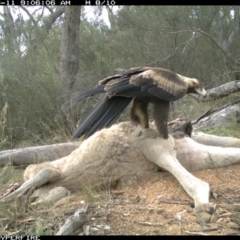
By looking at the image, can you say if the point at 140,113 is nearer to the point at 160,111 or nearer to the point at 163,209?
the point at 160,111

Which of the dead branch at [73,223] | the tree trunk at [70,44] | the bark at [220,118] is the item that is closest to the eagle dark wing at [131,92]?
the dead branch at [73,223]

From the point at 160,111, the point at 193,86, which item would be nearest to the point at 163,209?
the point at 160,111

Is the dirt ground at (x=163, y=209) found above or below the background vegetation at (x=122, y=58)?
below

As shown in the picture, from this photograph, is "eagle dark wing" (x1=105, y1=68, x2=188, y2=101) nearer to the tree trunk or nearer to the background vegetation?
the background vegetation

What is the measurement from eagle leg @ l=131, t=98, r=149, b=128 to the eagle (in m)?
0.01

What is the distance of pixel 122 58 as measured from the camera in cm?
1063

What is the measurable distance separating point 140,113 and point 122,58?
671 centimetres

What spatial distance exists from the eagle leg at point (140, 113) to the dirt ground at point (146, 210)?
20.7 inches

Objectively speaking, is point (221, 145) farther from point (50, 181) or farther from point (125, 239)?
point (125, 239)

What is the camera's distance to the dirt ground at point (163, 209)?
2.88 m

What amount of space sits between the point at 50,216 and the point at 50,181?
783 mm

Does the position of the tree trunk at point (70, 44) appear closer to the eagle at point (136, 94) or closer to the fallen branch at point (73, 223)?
the eagle at point (136, 94)

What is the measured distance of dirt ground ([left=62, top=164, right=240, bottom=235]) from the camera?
2.88m

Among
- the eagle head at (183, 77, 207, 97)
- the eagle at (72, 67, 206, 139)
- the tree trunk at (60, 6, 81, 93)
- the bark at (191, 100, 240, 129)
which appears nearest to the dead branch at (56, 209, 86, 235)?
the eagle at (72, 67, 206, 139)
